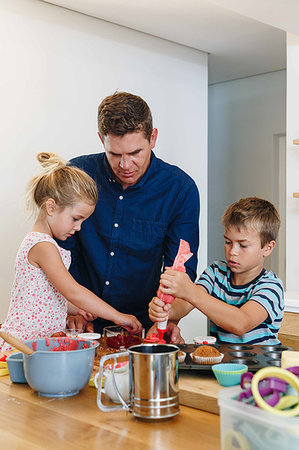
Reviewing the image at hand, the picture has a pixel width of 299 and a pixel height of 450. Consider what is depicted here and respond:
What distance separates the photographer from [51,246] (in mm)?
1817

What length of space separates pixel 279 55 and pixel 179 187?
369cm

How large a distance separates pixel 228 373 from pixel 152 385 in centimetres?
22

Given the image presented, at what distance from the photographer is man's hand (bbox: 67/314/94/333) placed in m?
1.98

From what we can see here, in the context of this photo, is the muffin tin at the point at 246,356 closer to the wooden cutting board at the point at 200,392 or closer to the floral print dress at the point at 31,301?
the wooden cutting board at the point at 200,392

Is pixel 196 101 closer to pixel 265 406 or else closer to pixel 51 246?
pixel 51 246

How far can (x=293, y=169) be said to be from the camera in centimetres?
425

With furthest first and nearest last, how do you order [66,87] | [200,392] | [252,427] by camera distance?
[66,87], [200,392], [252,427]

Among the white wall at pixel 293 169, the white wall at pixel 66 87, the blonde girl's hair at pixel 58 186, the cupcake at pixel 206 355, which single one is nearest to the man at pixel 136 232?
the blonde girl's hair at pixel 58 186

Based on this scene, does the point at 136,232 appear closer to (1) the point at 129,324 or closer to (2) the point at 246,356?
(1) the point at 129,324

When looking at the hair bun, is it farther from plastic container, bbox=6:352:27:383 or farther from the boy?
plastic container, bbox=6:352:27:383

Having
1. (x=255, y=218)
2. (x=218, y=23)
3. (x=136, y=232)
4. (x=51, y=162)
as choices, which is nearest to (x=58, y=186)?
(x=51, y=162)

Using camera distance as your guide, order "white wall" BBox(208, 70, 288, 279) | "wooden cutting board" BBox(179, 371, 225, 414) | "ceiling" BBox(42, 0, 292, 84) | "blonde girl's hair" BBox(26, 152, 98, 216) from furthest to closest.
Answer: "white wall" BBox(208, 70, 288, 279), "ceiling" BBox(42, 0, 292, 84), "blonde girl's hair" BBox(26, 152, 98, 216), "wooden cutting board" BBox(179, 371, 225, 414)

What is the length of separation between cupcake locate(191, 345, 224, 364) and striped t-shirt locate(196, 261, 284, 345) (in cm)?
45

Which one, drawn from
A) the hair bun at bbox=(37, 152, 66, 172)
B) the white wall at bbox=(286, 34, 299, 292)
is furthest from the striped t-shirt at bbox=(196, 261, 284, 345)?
the white wall at bbox=(286, 34, 299, 292)
